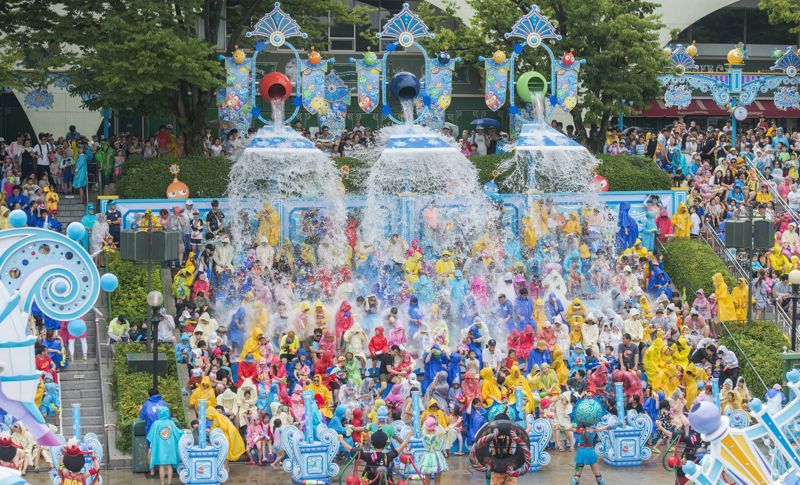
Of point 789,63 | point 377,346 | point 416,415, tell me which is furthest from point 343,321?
point 789,63

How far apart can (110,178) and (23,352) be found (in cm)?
1888

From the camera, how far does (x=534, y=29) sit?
36.2 m

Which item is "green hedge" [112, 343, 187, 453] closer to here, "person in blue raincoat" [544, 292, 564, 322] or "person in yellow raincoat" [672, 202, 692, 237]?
"person in blue raincoat" [544, 292, 564, 322]

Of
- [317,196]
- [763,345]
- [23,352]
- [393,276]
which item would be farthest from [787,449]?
[317,196]

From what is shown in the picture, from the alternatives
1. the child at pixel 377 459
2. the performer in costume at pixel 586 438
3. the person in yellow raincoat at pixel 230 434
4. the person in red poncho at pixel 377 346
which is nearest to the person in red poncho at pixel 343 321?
the person in red poncho at pixel 377 346

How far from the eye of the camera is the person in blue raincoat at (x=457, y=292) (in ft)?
101

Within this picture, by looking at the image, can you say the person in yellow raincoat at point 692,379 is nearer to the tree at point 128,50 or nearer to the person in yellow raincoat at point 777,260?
the person in yellow raincoat at point 777,260

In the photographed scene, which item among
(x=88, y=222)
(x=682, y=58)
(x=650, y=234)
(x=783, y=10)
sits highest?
(x=783, y=10)

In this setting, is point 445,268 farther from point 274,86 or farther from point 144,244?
point 144,244

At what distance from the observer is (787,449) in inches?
659

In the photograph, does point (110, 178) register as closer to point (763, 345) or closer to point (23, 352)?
point (763, 345)

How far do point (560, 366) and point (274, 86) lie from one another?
1017 cm

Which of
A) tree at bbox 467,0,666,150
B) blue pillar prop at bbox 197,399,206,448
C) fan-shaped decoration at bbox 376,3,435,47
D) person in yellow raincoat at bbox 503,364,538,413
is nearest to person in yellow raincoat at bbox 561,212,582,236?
tree at bbox 467,0,666,150

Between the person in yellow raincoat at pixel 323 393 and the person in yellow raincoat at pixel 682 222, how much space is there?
11343mm
